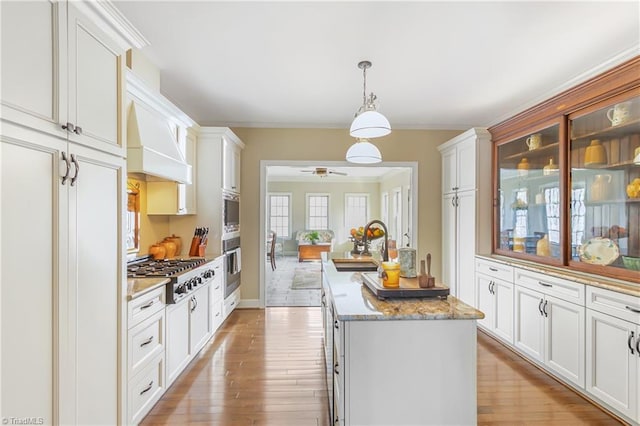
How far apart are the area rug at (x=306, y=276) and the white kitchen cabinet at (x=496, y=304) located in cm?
320

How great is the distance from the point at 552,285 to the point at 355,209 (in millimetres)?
8826

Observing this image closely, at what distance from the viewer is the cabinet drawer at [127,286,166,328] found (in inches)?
79.0

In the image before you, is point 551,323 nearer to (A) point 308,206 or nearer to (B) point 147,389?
(B) point 147,389

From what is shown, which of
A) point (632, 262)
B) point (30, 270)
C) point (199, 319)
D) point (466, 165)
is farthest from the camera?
point (466, 165)

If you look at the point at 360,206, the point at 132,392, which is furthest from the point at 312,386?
the point at 360,206

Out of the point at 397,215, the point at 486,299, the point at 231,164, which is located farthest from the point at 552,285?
the point at 397,215

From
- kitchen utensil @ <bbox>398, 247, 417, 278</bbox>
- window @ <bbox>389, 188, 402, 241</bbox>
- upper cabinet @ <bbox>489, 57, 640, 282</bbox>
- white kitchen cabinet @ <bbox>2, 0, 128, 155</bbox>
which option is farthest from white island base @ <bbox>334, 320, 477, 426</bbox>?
window @ <bbox>389, 188, 402, 241</bbox>

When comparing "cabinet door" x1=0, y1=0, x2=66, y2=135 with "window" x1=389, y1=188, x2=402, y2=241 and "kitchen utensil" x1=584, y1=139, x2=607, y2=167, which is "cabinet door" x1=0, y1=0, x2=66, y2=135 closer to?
"kitchen utensil" x1=584, y1=139, x2=607, y2=167

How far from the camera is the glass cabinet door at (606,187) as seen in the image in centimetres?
244

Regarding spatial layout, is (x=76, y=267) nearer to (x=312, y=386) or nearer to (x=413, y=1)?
(x=312, y=386)

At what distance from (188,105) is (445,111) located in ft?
10.8

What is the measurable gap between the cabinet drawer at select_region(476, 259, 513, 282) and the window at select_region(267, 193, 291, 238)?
8.20 meters

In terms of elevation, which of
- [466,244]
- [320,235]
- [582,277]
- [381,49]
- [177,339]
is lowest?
[177,339]

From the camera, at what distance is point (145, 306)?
7.11 feet
